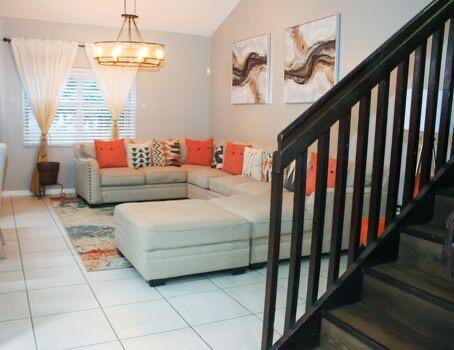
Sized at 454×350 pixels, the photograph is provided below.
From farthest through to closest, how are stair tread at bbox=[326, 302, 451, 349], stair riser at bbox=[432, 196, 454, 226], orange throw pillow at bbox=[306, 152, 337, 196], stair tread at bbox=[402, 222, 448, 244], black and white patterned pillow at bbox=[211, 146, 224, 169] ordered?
black and white patterned pillow at bbox=[211, 146, 224, 169] < orange throw pillow at bbox=[306, 152, 337, 196] < stair riser at bbox=[432, 196, 454, 226] < stair tread at bbox=[402, 222, 448, 244] < stair tread at bbox=[326, 302, 451, 349]

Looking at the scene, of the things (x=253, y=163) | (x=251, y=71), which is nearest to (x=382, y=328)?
(x=253, y=163)

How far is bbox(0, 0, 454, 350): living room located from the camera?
240 cm

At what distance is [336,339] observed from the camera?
2.35 metres

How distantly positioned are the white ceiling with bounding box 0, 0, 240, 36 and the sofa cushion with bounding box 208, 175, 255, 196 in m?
2.63

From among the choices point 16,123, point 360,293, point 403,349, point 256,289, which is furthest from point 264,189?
point 16,123

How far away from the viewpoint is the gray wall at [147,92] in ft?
22.4

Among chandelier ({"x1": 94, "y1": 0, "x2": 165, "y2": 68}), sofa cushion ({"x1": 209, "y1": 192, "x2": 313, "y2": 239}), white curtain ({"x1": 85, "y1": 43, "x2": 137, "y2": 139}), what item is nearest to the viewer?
sofa cushion ({"x1": 209, "y1": 192, "x2": 313, "y2": 239})

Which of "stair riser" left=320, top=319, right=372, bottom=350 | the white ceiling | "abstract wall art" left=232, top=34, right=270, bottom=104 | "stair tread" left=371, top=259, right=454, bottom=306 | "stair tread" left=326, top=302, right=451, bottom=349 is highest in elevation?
the white ceiling

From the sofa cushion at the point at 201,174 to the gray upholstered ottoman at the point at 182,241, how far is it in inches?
94.2

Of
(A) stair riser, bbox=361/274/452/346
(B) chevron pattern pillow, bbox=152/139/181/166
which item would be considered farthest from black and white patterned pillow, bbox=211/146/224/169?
(A) stair riser, bbox=361/274/452/346

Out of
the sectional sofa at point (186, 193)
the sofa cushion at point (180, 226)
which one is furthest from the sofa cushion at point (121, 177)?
the sofa cushion at point (180, 226)

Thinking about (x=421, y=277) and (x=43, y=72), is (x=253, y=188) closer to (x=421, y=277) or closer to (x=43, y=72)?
(x=421, y=277)

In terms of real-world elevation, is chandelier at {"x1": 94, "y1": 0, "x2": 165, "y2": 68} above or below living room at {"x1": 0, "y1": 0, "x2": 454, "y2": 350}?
above

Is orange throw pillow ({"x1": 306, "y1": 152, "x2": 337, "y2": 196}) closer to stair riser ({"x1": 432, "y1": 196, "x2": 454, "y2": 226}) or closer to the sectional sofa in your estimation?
the sectional sofa
